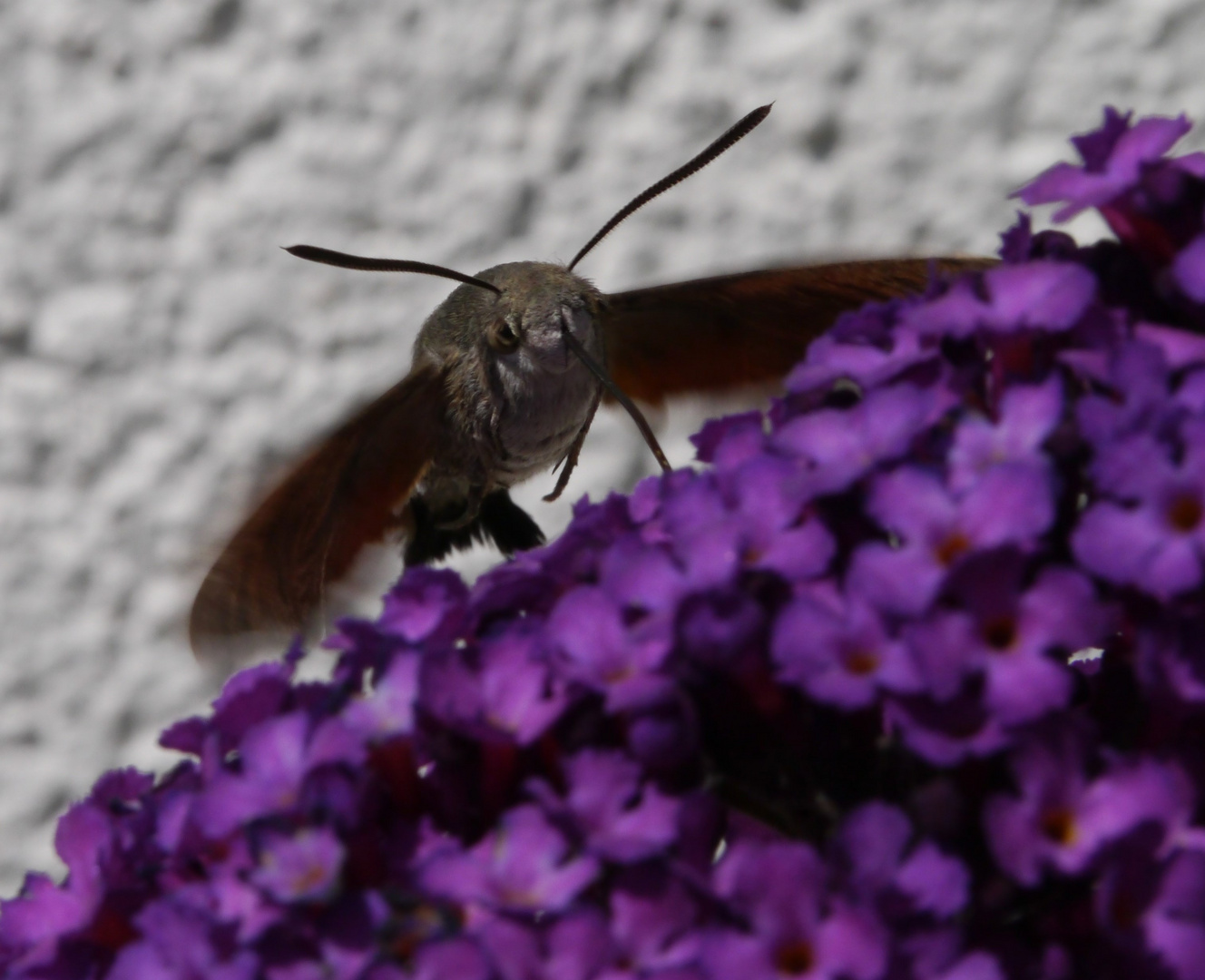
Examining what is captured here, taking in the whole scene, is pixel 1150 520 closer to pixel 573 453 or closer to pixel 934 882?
pixel 934 882

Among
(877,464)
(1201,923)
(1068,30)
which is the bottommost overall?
(1201,923)

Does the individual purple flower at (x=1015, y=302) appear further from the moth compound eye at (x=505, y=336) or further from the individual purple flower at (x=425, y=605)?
the moth compound eye at (x=505, y=336)

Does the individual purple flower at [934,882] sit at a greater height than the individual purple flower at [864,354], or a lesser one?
lesser

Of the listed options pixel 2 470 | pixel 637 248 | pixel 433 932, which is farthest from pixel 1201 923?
pixel 2 470

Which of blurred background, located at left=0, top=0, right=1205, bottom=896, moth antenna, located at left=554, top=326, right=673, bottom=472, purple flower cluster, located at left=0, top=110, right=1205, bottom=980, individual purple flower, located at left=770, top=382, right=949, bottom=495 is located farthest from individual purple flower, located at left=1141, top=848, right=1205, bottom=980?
blurred background, located at left=0, top=0, right=1205, bottom=896

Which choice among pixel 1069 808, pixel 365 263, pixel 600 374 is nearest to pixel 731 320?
pixel 600 374

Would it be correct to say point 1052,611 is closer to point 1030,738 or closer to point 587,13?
point 1030,738

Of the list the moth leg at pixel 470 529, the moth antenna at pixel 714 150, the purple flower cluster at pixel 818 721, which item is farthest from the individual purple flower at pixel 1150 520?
the moth leg at pixel 470 529
